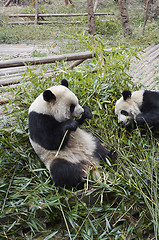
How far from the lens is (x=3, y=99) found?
3717 mm

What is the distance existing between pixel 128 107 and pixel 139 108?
0.73ft

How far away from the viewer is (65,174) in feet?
7.99

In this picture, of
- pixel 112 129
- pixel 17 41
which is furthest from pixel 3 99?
pixel 17 41

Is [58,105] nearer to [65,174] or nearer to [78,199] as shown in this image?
[65,174]

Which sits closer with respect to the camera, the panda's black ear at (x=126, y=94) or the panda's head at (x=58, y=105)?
the panda's head at (x=58, y=105)

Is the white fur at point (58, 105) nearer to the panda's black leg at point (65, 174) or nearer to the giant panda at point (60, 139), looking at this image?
the giant panda at point (60, 139)

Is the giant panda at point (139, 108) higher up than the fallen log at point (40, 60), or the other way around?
the fallen log at point (40, 60)

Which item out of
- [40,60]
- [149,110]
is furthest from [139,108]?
[40,60]

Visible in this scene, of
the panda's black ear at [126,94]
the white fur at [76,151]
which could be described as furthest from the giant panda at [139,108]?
the white fur at [76,151]

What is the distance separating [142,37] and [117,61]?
5.27m

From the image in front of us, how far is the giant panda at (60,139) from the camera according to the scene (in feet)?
8.16

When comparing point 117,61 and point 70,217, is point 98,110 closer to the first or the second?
point 117,61

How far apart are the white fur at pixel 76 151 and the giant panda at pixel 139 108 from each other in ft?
2.06

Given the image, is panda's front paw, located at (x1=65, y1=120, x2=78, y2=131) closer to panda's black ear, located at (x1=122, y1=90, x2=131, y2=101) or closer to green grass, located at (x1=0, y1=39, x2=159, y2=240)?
green grass, located at (x1=0, y1=39, x2=159, y2=240)
